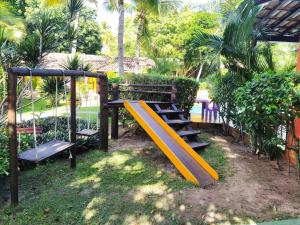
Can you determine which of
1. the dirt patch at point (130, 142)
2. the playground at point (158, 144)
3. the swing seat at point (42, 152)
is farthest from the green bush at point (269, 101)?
the swing seat at point (42, 152)

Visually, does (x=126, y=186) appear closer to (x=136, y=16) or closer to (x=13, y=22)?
(x=13, y=22)

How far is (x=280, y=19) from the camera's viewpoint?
8.00 meters

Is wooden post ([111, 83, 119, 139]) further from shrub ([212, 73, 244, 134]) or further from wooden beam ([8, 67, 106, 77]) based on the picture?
shrub ([212, 73, 244, 134])

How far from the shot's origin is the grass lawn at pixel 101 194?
3.54m

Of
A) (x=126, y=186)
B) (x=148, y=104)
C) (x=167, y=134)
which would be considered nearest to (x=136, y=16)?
(x=148, y=104)

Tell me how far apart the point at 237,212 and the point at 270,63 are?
13.9ft

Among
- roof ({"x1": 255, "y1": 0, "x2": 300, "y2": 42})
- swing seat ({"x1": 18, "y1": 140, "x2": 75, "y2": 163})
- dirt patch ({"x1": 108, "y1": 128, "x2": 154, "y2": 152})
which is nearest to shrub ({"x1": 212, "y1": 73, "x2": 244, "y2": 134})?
roof ({"x1": 255, "y1": 0, "x2": 300, "y2": 42})

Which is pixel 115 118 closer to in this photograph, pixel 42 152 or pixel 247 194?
pixel 42 152

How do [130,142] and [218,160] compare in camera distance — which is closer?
[218,160]

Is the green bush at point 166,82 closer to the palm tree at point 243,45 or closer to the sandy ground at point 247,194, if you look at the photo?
the palm tree at point 243,45

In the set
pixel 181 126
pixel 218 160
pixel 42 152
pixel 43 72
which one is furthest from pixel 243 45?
pixel 42 152

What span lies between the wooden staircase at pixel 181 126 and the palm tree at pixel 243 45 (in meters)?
1.68

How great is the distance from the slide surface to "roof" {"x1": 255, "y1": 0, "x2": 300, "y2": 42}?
375cm

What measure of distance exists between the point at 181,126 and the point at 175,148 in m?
1.44
